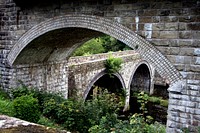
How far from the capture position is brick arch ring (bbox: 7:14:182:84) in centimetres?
582

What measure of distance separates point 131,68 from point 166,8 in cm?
1314

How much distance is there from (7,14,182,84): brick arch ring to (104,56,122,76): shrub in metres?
6.45

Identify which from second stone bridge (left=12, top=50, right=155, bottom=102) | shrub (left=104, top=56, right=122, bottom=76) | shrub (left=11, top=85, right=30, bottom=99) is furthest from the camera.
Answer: shrub (left=104, top=56, right=122, bottom=76)

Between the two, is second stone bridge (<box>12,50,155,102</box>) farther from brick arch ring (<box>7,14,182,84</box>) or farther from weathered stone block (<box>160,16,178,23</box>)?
weathered stone block (<box>160,16,178,23</box>)

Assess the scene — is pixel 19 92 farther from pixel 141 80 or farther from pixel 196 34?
pixel 141 80

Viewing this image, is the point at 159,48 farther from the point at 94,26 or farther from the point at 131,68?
the point at 131,68

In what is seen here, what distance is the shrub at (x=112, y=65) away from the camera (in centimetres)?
1486

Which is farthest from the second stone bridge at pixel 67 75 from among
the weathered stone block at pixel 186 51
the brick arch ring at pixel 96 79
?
the weathered stone block at pixel 186 51

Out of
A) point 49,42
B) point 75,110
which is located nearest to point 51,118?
point 75,110

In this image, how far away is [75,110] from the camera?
777 cm

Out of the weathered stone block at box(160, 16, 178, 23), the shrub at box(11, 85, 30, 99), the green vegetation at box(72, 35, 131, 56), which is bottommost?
the shrub at box(11, 85, 30, 99)

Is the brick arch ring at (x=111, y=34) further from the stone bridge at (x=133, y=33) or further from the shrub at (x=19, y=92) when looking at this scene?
the shrub at (x=19, y=92)

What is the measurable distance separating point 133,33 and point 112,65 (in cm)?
892

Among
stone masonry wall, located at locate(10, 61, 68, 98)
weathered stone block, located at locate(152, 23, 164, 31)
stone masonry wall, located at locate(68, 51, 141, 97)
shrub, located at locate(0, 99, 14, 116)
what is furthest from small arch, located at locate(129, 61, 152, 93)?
weathered stone block, located at locate(152, 23, 164, 31)
